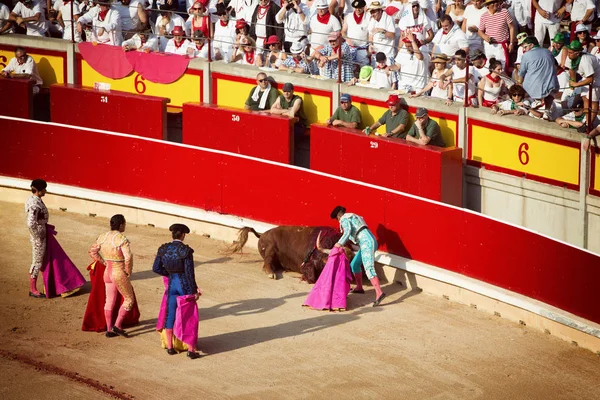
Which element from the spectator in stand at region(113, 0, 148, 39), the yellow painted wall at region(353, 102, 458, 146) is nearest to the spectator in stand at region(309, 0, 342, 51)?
the yellow painted wall at region(353, 102, 458, 146)

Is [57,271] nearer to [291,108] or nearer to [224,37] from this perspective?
[291,108]

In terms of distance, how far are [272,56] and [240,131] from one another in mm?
1209

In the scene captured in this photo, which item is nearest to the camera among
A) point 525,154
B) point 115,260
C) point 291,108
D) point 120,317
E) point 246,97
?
point 115,260

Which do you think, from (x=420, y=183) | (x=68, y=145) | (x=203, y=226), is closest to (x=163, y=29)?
(x=68, y=145)

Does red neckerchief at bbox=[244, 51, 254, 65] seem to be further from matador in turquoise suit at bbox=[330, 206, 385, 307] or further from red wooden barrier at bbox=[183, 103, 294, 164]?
matador in turquoise suit at bbox=[330, 206, 385, 307]

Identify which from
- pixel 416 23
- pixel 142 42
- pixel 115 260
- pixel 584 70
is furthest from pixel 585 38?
pixel 142 42

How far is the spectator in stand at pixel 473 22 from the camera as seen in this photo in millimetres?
18656

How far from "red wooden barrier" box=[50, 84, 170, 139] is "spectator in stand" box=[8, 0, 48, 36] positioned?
55.6 inches

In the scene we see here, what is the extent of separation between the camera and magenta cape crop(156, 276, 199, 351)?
14523mm

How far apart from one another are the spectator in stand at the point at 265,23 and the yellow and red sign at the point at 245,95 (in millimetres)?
657

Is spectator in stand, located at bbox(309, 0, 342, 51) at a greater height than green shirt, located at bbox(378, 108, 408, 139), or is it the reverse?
spectator in stand, located at bbox(309, 0, 342, 51)

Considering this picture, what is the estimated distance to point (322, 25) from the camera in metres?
20.0

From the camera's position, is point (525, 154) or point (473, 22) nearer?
point (525, 154)

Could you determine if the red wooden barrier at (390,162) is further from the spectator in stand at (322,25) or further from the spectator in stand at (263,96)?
the spectator in stand at (322,25)
